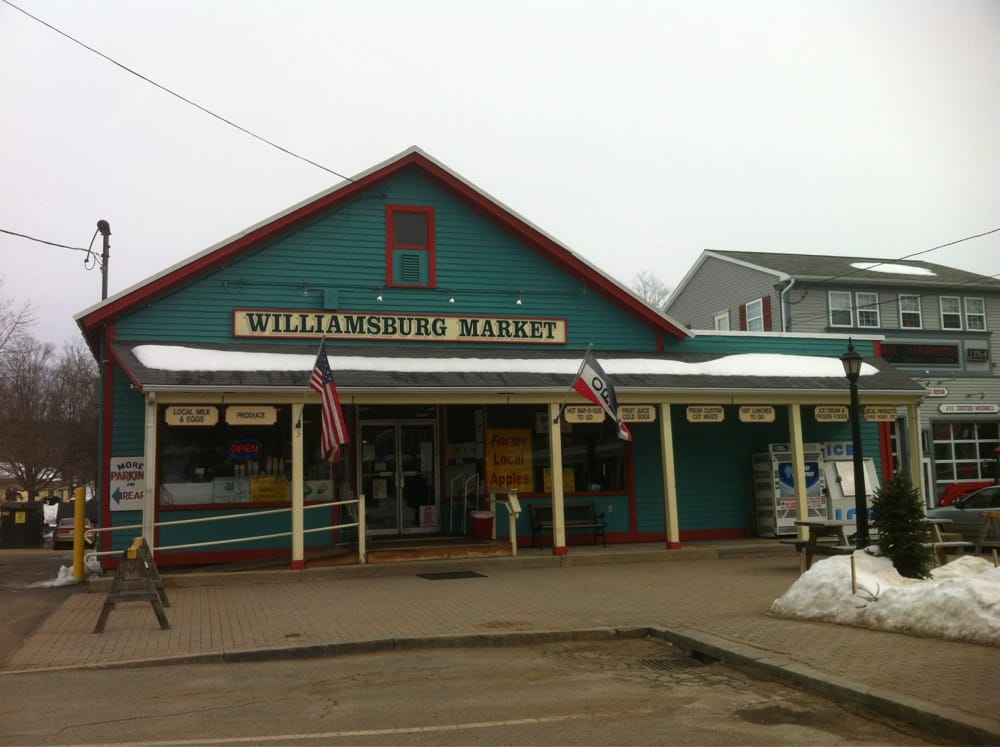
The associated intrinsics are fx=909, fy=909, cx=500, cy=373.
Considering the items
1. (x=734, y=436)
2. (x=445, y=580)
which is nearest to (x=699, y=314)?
(x=734, y=436)

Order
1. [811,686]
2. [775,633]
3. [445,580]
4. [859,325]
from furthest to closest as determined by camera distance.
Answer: [859,325]
[445,580]
[775,633]
[811,686]

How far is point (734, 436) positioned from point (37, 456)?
37.8 meters

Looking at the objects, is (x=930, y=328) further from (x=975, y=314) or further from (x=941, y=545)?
(x=941, y=545)

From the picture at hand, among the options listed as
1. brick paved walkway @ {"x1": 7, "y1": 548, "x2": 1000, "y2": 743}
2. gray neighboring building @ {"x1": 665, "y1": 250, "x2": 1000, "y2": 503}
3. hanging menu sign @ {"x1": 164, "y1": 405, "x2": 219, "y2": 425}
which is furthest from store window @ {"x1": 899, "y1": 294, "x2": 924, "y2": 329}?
hanging menu sign @ {"x1": 164, "y1": 405, "x2": 219, "y2": 425}

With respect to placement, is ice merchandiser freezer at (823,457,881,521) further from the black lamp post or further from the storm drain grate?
the storm drain grate

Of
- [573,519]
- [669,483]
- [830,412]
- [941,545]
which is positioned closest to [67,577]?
[573,519]

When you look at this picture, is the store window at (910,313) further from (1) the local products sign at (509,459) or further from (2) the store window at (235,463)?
(2) the store window at (235,463)

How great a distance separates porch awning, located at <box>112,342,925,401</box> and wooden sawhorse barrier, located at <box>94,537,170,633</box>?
3815 millimetres

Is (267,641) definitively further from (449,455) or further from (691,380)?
(691,380)

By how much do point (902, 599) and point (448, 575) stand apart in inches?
294

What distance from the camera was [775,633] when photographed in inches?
343

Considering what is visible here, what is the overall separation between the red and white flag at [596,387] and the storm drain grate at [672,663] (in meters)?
6.01

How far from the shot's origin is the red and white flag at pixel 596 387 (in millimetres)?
14242

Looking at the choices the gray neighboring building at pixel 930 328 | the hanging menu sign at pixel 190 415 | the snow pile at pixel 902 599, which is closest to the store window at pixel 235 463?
the hanging menu sign at pixel 190 415
